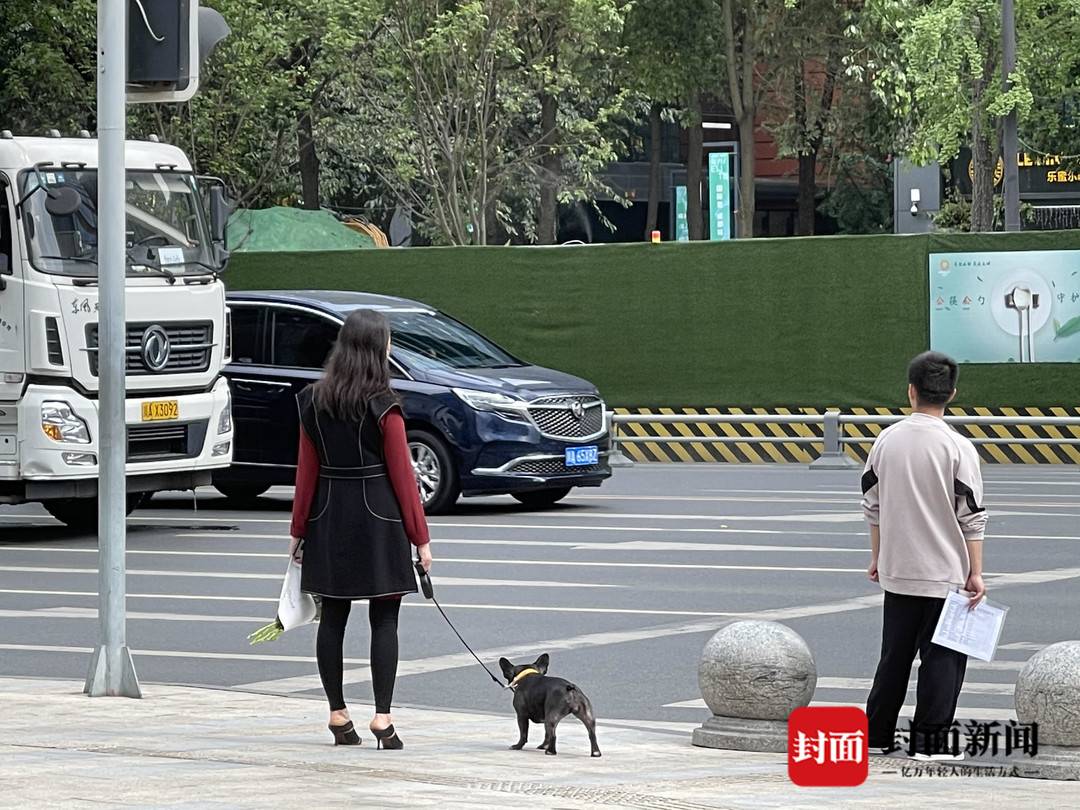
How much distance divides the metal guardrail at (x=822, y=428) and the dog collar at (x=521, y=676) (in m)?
15.0

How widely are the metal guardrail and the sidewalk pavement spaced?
47.4ft

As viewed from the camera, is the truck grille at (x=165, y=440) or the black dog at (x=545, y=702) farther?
the truck grille at (x=165, y=440)

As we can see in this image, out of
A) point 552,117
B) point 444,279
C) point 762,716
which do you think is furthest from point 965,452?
point 552,117

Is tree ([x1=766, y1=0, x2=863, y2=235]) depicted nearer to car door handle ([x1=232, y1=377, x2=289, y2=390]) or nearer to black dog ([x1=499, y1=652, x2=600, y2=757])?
car door handle ([x1=232, y1=377, x2=289, y2=390])

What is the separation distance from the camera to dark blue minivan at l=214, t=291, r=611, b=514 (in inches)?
737

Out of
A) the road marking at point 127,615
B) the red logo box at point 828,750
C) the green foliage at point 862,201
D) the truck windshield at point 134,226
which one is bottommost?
the road marking at point 127,615

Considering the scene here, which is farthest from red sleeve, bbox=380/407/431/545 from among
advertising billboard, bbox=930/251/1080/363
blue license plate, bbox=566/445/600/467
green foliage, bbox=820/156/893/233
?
green foliage, bbox=820/156/893/233

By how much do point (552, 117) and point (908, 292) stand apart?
62.4ft

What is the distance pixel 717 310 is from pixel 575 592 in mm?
13055

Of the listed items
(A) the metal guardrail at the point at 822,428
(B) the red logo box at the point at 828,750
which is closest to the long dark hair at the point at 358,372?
(B) the red logo box at the point at 828,750

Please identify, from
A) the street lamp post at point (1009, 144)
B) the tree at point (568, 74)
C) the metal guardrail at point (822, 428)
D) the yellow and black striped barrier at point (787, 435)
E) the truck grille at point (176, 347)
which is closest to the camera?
the truck grille at point (176, 347)

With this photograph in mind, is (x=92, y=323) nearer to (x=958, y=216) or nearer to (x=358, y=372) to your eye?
(x=358, y=372)

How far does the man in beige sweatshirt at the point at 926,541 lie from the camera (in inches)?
317

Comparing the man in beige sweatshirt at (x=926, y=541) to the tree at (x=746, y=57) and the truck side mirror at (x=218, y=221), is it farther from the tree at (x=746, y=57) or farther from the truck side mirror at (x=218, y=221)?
the tree at (x=746, y=57)
